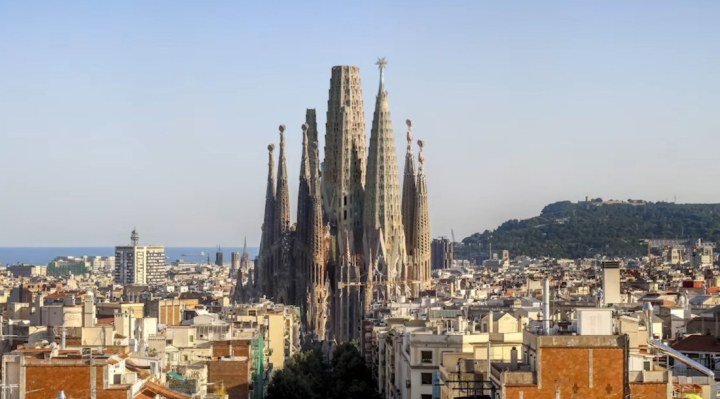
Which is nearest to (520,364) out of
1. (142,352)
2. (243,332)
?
(142,352)

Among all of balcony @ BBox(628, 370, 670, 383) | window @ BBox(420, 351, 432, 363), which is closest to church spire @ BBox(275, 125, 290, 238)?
window @ BBox(420, 351, 432, 363)

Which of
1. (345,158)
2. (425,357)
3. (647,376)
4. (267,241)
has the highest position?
(345,158)

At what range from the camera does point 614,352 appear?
1623 inches

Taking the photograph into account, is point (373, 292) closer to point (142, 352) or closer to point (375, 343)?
point (375, 343)

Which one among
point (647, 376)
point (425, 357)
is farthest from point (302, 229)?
point (647, 376)

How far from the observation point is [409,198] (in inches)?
6403

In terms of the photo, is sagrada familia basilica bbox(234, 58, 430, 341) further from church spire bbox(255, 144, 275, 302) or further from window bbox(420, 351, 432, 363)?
window bbox(420, 351, 432, 363)

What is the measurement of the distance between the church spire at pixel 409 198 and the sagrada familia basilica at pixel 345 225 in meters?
0.08

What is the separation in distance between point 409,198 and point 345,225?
5716 mm

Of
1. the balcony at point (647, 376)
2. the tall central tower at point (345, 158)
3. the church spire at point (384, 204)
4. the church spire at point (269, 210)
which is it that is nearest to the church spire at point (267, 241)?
the church spire at point (269, 210)

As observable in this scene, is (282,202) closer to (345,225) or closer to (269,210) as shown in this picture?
(269,210)

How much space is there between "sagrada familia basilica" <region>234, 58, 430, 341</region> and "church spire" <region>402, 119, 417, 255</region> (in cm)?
8

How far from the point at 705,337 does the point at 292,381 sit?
28.2 meters

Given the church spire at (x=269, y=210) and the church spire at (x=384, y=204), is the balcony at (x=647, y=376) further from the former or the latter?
the church spire at (x=269, y=210)
